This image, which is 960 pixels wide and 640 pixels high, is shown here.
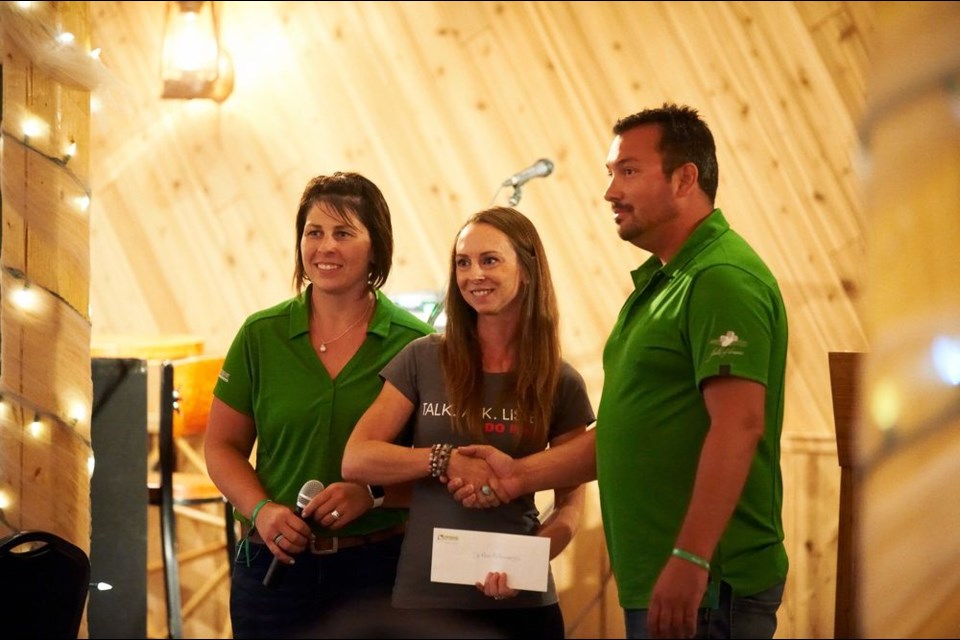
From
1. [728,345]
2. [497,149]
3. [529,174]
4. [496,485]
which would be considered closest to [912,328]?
[728,345]

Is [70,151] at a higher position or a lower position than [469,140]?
lower

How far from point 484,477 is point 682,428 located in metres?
0.39

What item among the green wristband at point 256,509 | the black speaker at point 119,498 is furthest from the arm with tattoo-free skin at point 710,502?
the black speaker at point 119,498

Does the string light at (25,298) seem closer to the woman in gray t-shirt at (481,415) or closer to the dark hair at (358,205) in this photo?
the dark hair at (358,205)

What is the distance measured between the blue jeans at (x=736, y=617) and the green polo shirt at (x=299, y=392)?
0.68 metres

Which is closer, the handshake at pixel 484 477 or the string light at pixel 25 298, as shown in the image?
the handshake at pixel 484 477

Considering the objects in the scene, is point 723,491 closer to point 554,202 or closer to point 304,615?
point 304,615

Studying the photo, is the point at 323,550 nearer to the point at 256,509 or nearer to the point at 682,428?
the point at 256,509

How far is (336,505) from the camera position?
1.98 metres

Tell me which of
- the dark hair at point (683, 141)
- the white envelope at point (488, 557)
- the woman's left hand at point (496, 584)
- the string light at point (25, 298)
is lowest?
the woman's left hand at point (496, 584)

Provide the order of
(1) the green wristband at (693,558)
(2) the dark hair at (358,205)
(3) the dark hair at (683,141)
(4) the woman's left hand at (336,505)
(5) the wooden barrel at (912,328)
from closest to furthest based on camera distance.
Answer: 1. (5) the wooden barrel at (912,328)
2. (1) the green wristband at (693,558)
3. (3) the dark hair at (683,141)
4. (4) the woman's left hand at (336,505)
5. (2) the dark hair at (358,205)

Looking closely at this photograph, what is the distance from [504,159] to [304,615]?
97.5 inches

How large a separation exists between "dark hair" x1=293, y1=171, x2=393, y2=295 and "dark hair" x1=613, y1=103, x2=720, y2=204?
0.61 m

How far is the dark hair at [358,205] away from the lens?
214 cm
